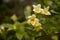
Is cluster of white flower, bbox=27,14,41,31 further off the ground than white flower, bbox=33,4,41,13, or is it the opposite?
white flower, bbox=33,4,41,13

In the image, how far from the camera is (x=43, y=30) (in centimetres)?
142

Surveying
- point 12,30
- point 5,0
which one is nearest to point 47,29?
point 12,30

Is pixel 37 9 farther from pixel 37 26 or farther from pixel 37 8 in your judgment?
pixel 37 26

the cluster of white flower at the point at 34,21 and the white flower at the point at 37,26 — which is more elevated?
the cluster of white flower at the point at 34,21

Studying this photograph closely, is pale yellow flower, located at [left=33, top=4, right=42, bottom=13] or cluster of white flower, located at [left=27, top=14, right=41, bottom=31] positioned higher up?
pale yellow flower, located at [left=33, top=4, right=42, bottom=13]

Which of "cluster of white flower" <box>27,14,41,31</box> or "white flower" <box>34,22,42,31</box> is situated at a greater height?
"cluster of white flower" <box>27,14,41,31</box>

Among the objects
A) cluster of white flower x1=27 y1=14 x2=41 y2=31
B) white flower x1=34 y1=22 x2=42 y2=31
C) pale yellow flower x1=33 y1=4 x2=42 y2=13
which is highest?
pale yellow flower x1=33 y1=4 x2=42 y2=13

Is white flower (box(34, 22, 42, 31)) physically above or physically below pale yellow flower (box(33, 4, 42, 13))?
below

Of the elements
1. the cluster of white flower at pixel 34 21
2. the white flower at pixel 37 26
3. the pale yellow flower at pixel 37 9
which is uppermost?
the pale yellow flower at pixel 37 9

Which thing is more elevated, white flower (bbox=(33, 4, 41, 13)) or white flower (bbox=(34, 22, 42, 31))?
white flower (bbox=(33, 4, 41, 13))

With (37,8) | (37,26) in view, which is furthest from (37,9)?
(37,26)

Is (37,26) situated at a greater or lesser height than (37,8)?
lesser

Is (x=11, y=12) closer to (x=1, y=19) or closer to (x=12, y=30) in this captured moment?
(x=1, y=19)

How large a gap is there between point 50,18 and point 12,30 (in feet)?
1.14
